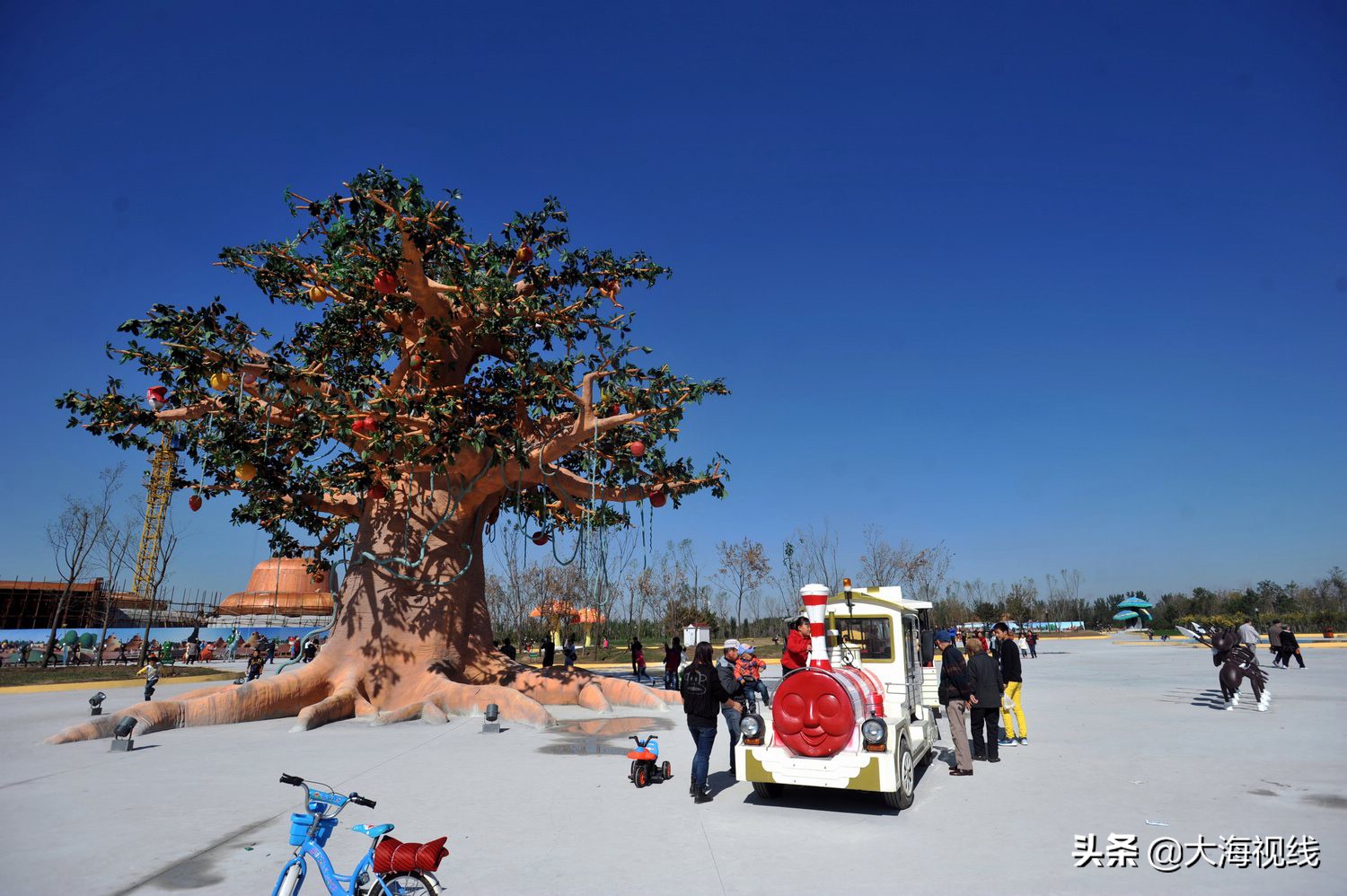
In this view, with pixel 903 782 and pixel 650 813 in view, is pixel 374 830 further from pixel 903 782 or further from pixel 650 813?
pixel 903 782

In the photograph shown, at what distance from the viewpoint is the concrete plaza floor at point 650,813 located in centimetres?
547

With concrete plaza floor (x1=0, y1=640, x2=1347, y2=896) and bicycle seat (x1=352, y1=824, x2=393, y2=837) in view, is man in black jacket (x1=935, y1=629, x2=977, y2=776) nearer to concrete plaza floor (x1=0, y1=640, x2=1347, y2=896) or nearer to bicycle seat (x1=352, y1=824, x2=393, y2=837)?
concrete plaza floor (x1=0, y1=640, x2=1347, y2=896)

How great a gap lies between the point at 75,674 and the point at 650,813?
2882cm

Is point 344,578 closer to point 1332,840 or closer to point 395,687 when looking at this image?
point 395,687

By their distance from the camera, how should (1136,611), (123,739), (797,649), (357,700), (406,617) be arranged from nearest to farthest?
(797,649) → (123,739) → (357,700) → (406,617) → (1136,611)

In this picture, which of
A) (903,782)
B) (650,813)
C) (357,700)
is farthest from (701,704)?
(357,700)

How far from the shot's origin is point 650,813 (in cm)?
745

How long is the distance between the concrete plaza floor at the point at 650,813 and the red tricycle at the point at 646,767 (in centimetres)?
22

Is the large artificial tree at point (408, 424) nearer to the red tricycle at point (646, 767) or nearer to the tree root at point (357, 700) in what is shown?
the tree root at point (357, 700)

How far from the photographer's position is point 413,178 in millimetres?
14016

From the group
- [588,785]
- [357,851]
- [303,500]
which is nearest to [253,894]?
[357,851]

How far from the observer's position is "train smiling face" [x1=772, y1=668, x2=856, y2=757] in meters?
7.32

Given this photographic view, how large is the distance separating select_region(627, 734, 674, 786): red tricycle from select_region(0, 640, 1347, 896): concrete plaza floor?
0.74 ft

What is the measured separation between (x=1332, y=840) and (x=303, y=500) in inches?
716
